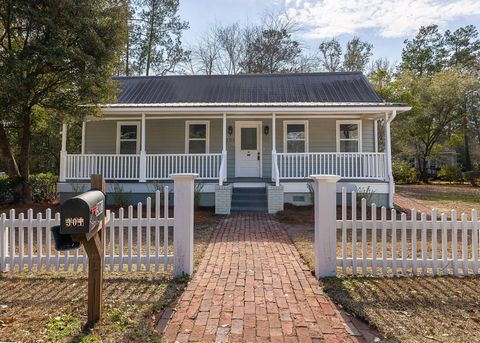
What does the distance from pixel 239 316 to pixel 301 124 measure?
10.2m

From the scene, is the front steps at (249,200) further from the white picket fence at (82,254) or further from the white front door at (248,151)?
the white picket fence at (82,254)

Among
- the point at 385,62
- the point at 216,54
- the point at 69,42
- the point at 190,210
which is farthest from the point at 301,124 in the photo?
the point at 385,62

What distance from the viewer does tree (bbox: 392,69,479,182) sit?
21.3 metres

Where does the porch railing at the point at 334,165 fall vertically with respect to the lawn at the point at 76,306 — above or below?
above

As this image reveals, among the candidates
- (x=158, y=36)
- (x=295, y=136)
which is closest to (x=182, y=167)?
(x=295, y=136)

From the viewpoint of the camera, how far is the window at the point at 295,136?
12367 millimetres

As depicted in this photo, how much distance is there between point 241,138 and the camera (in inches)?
495

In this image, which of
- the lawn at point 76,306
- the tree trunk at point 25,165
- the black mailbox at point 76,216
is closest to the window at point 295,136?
the tree trunk at point 25,165

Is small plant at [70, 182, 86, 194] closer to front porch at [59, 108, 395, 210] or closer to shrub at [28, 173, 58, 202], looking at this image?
front porch at [59, 108, 395, 210]

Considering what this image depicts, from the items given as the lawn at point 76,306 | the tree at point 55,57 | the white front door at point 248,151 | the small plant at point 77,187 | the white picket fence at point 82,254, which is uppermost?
the tree at point 55,57

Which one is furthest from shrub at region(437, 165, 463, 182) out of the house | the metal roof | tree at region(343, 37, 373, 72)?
the house

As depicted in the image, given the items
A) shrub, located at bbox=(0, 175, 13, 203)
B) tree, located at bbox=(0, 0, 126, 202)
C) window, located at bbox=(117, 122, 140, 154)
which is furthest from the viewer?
window, located at bbox=(117, 122, 140, 154)

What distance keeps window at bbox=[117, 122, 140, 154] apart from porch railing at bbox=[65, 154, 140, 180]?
1.54m

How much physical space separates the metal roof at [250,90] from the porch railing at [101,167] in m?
2.30
